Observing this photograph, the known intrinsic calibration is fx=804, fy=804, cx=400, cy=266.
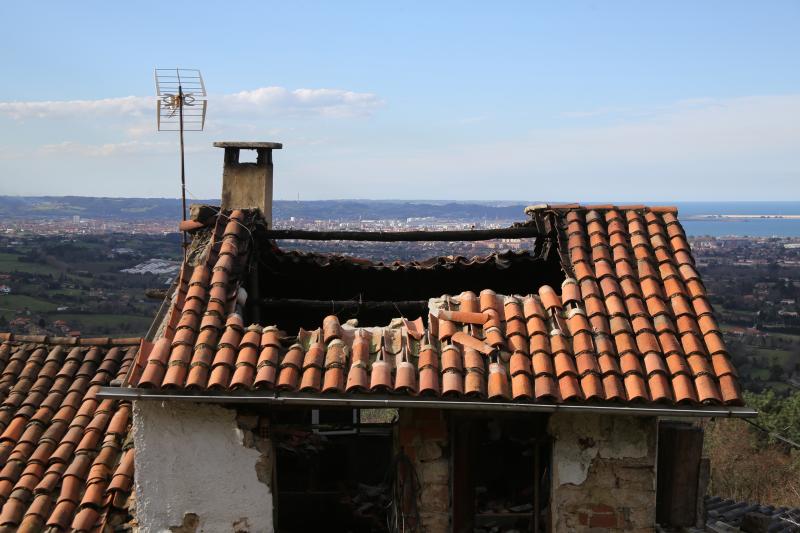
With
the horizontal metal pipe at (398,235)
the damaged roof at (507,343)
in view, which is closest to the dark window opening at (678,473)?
the damaged roof at (507,343)

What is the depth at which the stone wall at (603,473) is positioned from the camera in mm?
5961

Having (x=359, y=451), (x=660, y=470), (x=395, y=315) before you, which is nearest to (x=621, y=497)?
(x=660, y=470)

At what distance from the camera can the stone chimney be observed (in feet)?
34.1

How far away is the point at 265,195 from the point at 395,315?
2.88m

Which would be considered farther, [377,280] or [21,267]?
[21,267]

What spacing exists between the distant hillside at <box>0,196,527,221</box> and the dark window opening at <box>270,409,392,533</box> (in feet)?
204

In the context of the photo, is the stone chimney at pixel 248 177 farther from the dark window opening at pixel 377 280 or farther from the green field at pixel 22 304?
the green field at pixel 22 304

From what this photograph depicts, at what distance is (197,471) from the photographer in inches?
234

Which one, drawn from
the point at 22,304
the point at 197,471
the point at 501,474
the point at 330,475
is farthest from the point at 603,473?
the point at 22,304

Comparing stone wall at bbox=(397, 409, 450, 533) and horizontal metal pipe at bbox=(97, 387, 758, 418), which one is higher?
horizontal metal pipe at bbox=(97, 387, 758, 418)

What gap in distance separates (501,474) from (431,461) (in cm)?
311

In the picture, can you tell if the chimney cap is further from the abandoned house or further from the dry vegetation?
the dry vegetation

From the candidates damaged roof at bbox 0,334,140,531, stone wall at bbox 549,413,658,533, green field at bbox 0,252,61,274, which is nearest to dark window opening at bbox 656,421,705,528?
stone wall at bbox 549,413,658,533

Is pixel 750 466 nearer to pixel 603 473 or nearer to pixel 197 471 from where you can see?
pixel 603 473
